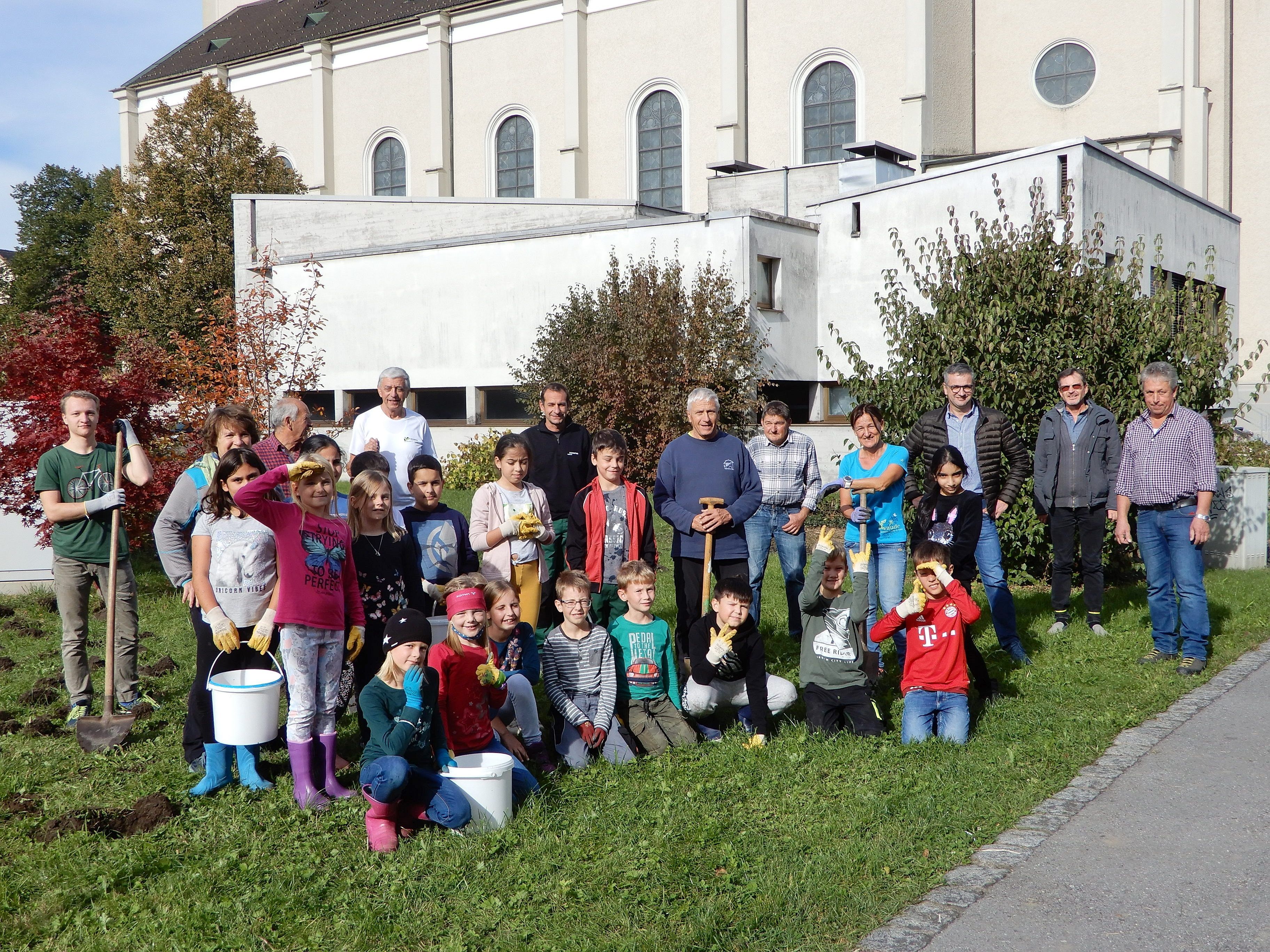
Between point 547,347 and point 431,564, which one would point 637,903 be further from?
point 547,347

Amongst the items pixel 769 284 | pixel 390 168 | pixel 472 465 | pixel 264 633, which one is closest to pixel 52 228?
pixel 390 168

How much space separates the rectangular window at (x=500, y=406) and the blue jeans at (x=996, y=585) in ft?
51.1

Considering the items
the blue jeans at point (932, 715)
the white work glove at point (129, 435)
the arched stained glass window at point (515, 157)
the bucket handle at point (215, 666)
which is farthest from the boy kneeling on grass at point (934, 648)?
the arched stained glass window at point (515, 157)

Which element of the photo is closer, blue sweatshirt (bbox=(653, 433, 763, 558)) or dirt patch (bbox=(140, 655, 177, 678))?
blue sweatshirt (bbox=(653, 433, 763, 558))

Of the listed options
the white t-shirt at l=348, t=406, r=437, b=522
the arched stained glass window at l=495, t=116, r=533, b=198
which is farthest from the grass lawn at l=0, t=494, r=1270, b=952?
the arched stained glass window at l=495, t=116, r=533, b=198

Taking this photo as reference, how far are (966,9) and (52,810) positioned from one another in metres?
29.7

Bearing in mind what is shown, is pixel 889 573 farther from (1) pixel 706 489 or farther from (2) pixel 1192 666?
(2) pixel 1192 666

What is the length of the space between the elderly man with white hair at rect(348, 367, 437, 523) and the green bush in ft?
42.3

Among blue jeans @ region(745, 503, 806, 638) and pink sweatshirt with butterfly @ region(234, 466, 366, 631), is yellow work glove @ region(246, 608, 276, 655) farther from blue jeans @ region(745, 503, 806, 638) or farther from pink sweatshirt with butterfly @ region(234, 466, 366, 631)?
blue jeans @ region(745, 503, 806, 638)

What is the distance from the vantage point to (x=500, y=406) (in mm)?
22781

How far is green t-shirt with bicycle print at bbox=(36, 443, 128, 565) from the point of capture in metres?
6.16

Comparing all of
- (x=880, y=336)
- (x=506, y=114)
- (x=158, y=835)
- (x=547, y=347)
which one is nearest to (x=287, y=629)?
(x=158, y=835)

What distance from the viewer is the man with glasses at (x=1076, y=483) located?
7.72m

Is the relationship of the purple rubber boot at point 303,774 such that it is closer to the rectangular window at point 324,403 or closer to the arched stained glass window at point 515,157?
the rectangular window at point 324,403
